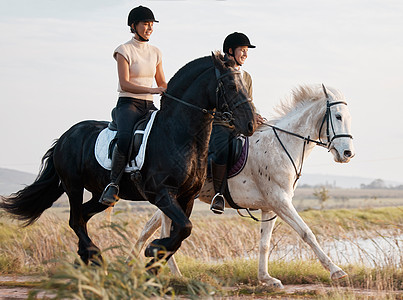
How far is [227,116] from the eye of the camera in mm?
6078

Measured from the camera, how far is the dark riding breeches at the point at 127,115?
22.1 ft

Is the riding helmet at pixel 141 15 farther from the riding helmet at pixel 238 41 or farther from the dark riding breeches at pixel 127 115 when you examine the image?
the riding helmet at pixel 238 41

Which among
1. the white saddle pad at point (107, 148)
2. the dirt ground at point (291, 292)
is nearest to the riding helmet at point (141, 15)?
the white saddle pad at point (107, 148)

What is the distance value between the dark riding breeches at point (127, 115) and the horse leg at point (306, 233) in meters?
2.11

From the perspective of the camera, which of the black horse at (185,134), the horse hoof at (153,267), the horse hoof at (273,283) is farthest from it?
the horse hoof at (273,283)

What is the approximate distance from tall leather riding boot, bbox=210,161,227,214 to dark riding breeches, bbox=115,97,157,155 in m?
1.26

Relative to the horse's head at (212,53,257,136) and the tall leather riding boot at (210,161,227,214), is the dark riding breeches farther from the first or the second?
the tall leather riding boot at (210,161,227,214)

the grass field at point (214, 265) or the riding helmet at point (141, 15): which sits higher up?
the riding helmet at point (141, 15)

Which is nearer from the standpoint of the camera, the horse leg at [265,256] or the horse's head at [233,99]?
the horse's head at [233,99]

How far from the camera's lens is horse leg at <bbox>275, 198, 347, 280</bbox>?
7234 mm

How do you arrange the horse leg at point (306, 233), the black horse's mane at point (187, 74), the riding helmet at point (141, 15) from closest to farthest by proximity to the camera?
the black horse's mane at point (187, 74)
the riding helmet at point (141, 15)
the horse leg at point (306, 233)

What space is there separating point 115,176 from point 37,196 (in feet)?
8.57

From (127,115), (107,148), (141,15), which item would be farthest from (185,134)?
(141,15)

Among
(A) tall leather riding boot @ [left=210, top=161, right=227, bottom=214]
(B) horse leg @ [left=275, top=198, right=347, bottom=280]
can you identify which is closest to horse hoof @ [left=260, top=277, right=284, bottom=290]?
(B) horse leg @ [left=275, top=198, right=347, bottom=280]
